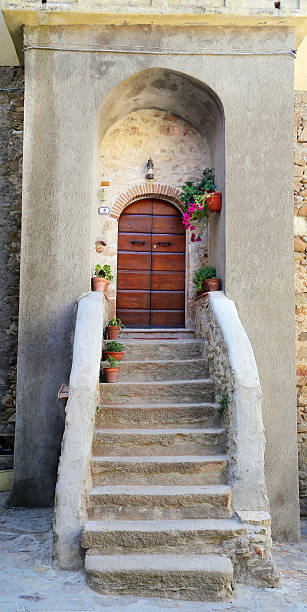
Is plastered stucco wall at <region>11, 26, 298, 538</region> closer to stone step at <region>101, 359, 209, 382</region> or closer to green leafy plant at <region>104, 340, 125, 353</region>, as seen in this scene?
green leafy plant at <region>104, 340, 125, 353</region>

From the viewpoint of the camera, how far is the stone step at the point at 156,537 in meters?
3.58

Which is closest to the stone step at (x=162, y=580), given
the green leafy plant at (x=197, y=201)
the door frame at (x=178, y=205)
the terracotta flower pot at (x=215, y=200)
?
the door frame at (x=178, y=205)

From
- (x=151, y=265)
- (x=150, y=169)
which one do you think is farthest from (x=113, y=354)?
(x=150, y=169)

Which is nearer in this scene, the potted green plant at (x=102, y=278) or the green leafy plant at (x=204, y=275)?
the potted green plant at (x=102, y=278)

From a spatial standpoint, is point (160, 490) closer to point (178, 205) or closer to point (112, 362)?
point (112, 362)

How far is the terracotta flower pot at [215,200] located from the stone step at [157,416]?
2382 millimetres

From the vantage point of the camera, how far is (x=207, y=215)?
6.64 meters

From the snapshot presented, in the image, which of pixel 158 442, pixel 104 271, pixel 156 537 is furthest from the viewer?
pixel 104 271

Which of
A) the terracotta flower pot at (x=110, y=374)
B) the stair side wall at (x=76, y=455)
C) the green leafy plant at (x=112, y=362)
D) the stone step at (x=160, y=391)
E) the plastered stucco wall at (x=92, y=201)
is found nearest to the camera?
the stair side wall at (x=76, y=455)

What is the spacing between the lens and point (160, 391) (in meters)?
4.98

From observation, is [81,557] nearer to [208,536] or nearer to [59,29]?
[208,536]

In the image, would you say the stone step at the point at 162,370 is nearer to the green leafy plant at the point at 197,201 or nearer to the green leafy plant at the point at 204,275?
the green leafy plant at the point at 204,275

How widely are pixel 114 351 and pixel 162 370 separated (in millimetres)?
555

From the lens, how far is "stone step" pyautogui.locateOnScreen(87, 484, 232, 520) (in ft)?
12.6
